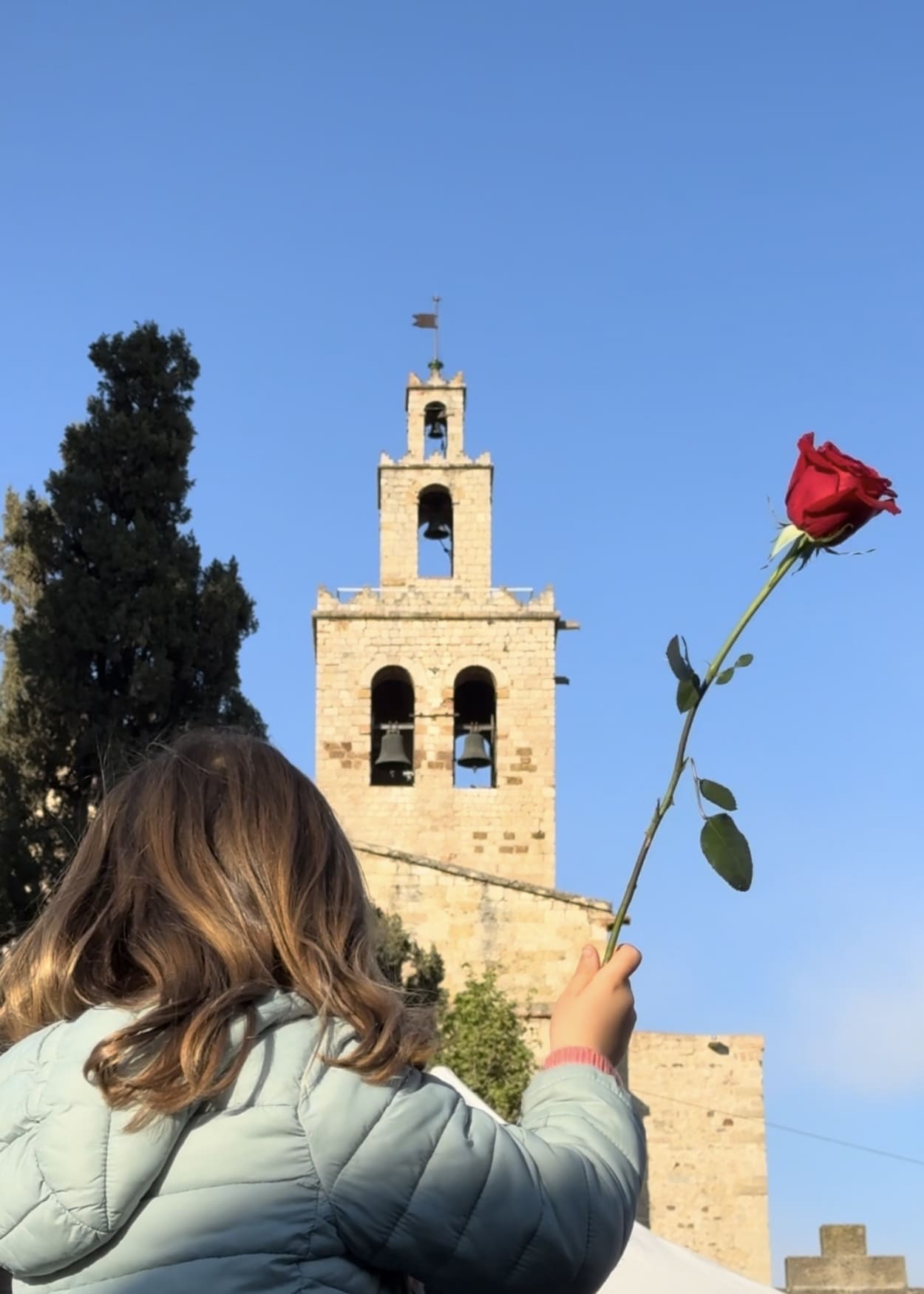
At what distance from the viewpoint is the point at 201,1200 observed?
6.41 ft

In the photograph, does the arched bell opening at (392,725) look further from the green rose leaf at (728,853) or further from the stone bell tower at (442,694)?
the green rose leaf at (728,853)

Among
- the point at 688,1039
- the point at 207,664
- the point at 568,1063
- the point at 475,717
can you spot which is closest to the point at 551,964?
the point at 688,1039

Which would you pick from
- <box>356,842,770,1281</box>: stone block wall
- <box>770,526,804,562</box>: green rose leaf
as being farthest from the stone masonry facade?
<box>770,526,804,562</box>: green rose leaf

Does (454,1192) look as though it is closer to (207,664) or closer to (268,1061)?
(268,1061)

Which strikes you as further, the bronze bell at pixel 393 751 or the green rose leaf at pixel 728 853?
the bronze bell at pixel 393 751

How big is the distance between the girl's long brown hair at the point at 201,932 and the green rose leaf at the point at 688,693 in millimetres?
475

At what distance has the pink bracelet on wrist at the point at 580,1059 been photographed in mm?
A: 2271

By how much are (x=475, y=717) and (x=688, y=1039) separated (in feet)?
18.9

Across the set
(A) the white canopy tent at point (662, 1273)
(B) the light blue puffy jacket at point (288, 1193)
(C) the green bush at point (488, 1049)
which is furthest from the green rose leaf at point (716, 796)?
(C) the green bush at point (488, 1049)

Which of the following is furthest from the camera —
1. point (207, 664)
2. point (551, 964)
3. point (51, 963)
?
point (551, 964)

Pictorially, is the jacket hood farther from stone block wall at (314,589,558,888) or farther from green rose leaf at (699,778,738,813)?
stone block wall at (314,589,558,888)

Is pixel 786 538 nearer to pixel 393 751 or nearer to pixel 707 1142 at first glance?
pixel 393 751

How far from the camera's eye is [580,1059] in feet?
7.47

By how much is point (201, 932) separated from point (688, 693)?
70 centimetres
